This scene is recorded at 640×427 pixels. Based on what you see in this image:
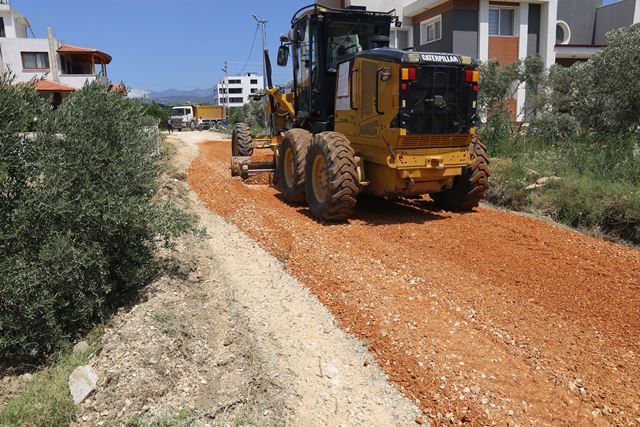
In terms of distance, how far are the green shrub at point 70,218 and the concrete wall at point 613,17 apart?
1136 inches

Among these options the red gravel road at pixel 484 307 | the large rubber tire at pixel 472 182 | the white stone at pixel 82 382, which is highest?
the large rubber tire at pixel 472 182

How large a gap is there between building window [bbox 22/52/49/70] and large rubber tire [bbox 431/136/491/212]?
4080cm

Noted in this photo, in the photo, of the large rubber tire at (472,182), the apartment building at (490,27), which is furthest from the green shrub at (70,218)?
the apartment building at (490,27)

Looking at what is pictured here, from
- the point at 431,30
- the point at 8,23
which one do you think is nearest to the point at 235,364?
the point at 431,30

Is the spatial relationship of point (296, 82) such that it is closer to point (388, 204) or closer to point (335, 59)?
point (335, 59)

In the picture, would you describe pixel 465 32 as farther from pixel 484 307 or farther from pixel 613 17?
pixel 484 307

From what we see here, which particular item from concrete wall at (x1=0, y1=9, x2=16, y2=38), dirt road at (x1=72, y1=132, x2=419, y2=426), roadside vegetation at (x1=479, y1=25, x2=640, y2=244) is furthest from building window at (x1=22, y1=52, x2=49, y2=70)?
dirt road at (x1=72, y1=132, x2=419, y2=426)

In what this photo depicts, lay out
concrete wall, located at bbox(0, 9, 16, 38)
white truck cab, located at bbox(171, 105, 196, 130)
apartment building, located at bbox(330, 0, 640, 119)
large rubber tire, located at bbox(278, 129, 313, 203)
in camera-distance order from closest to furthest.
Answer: large rubber tire, located at bbox(278, 129, 313, 203) < apartment building, located at bbox(330, 0, 640, 119) < concrete wall, located at bbox(0, 9, 16, 38) < white truck cab, located at bbox(171, 105, 196, 130)

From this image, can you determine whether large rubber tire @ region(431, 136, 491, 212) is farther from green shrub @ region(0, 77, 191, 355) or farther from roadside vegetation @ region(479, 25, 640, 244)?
green shrub @ region(0, 77, 191, 355)

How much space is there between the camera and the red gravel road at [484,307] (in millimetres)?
3539

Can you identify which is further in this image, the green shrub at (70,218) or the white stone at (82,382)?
the green shrub at (70,218)

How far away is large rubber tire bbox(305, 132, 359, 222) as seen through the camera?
7.62 meters

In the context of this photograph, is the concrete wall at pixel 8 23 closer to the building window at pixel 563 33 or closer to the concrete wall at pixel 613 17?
the building window at pixel 563 33

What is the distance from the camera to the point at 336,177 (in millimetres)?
7613
